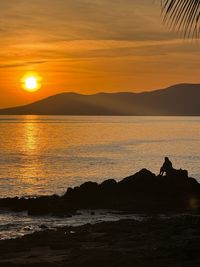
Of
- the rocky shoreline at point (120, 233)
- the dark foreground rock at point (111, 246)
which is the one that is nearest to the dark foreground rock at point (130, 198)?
the rocky shoreline at point (120, 233)

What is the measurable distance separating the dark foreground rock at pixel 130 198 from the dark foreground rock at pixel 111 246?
8.37m

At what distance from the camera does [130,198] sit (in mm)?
31781

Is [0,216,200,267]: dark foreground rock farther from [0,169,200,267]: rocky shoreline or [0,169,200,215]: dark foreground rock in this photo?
[0,169,200,215]: dark foreground rock

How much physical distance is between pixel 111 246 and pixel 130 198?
15554 mm

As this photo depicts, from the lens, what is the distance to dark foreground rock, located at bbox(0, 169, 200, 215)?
30.1m

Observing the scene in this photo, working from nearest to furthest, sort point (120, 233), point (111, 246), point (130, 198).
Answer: point (111, 246)
point (120, 233)
point (130, 198)

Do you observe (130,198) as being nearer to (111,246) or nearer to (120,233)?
(120,233)

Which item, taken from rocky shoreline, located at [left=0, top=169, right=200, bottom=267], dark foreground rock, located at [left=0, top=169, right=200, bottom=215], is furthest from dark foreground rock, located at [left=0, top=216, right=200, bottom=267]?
dark foreground rock, located at [left=0, top=169, right=200, bottom=215]

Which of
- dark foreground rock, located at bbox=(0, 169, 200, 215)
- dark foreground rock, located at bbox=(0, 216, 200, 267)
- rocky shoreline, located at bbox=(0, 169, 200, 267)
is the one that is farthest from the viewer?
dark foreground rock, located at bbox=(0, 169, 200, 215)

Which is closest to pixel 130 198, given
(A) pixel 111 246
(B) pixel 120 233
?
(B) pixel 120 233

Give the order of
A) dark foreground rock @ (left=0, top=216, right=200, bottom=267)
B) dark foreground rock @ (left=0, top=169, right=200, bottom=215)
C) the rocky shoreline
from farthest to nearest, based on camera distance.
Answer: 1. dark foreground rock @ (left=0, top=169, right=200, bottom=215)
2. the rocky shoreline
3. dark foreground rock @ (left=0, top=216, right=200, bottom=267)

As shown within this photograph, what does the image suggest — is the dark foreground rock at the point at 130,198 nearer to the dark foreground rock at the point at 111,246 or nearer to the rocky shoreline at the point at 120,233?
the rocky shoreline at the point at 120,233

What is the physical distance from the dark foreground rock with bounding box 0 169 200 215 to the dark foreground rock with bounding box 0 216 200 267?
837cm

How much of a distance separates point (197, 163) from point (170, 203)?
1866 inches
